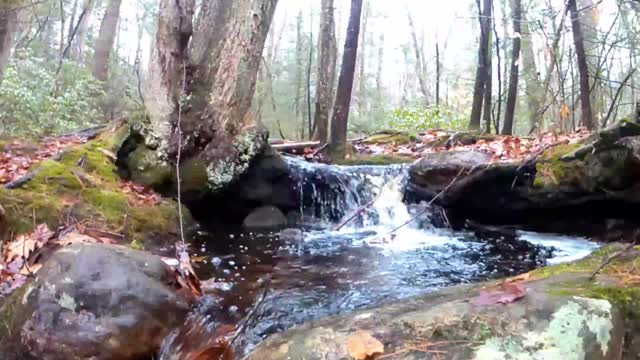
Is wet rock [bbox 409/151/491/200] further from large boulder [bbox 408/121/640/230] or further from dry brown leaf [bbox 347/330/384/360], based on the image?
dry brown leaf [bbox 347/330/384/360]

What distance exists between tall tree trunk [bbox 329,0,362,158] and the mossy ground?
441 cm

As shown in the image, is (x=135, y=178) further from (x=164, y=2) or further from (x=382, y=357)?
(x=382, y=357)

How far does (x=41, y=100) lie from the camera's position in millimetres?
11859

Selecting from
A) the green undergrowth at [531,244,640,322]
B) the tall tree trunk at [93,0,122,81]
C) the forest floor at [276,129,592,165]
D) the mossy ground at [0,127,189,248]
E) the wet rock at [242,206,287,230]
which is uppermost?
the tall tree trunk at [93,0,122,81]

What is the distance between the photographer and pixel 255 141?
7.46 meters

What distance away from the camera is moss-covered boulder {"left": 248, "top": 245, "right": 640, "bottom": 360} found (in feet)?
6.82

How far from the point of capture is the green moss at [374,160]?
32.1 feet

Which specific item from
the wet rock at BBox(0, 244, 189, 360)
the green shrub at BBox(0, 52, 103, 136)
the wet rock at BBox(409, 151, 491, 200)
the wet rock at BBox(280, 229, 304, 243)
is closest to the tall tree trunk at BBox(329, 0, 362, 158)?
the wet rock at BBox(409, 151, 491, 200)

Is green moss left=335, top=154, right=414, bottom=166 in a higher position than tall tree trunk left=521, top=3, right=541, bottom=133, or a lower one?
lower

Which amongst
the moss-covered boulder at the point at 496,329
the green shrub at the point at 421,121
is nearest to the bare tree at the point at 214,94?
the moss-covered boulder at the point at 496,329

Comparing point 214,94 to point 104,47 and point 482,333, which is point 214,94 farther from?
point 104,47

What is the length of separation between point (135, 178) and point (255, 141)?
1624 mm

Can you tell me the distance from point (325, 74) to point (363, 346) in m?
10.1

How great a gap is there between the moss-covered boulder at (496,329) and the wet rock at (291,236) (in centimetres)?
417
